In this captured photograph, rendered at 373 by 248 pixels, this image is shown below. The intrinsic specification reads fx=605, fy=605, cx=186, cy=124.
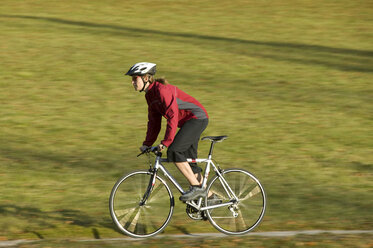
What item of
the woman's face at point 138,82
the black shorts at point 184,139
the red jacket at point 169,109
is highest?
the woman's face at point 138,82

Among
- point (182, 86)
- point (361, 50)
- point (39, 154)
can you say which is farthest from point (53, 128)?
point (361, 50)

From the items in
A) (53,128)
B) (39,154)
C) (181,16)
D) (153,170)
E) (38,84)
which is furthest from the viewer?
(181,16)

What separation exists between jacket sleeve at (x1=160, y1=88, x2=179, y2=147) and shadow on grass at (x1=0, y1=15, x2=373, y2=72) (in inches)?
426

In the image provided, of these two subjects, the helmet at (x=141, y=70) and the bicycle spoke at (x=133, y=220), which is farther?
the bicycle spoke at (x=133, y=220)

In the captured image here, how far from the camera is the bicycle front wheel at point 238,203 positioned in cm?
724

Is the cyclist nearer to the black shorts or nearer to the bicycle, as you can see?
the black shorts

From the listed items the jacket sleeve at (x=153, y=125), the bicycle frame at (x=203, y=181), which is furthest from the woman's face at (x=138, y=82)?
the bicycle frame at (x=203, y=181)

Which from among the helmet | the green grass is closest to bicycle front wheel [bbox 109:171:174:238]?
the green grass

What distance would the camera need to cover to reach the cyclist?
671 centimetres

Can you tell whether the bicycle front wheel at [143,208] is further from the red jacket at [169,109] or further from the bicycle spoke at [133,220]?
the red jacket at [169,109]

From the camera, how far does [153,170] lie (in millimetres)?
7035

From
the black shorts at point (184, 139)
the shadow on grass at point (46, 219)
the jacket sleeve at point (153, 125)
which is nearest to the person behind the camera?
the black shorts at point (184, 139)

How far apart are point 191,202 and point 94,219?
159 cm

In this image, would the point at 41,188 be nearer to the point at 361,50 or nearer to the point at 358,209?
the point at 358,209
